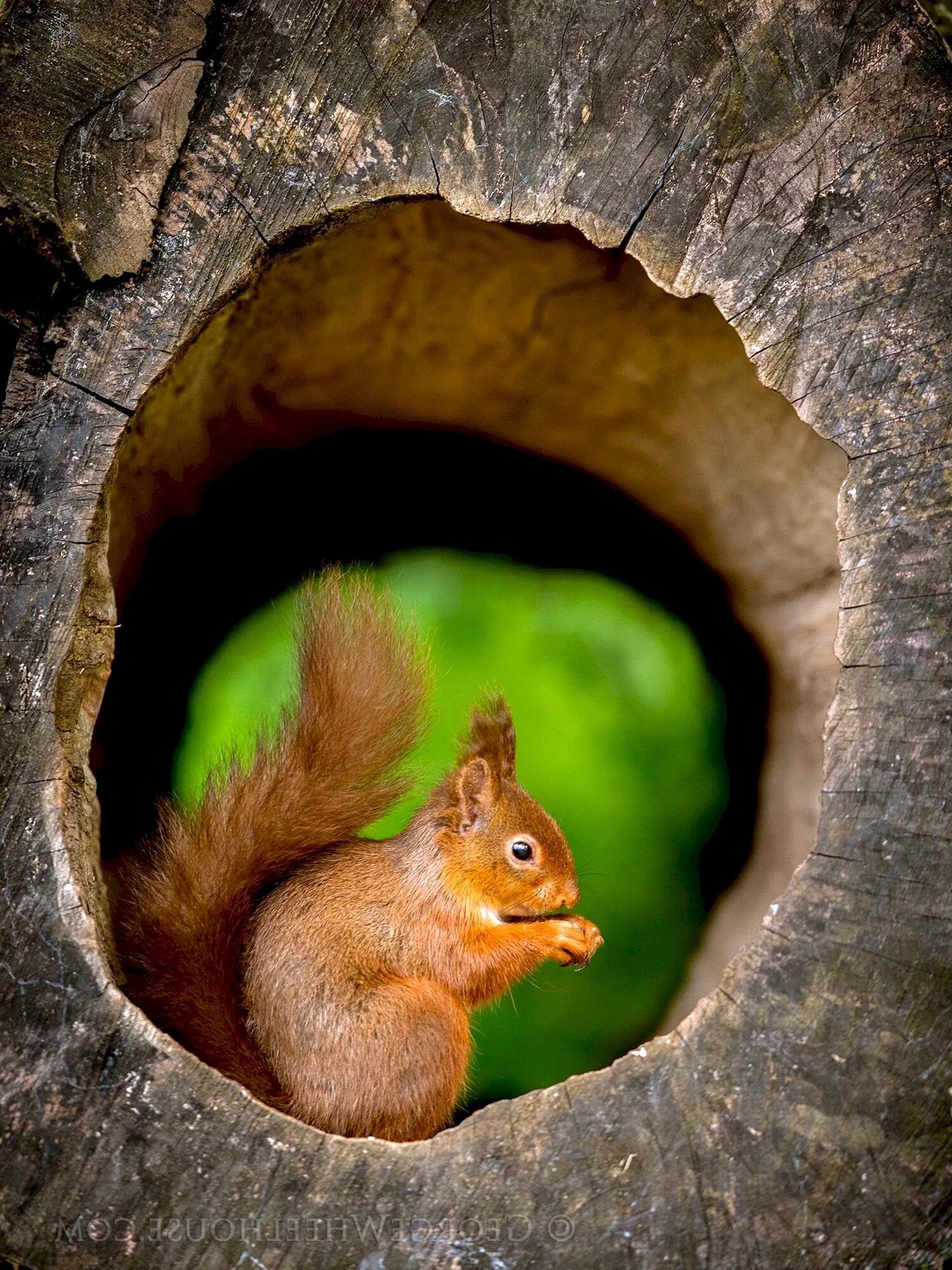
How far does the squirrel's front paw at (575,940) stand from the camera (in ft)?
3.97

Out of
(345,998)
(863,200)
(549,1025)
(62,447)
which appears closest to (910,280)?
(863,200)

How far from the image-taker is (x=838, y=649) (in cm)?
81

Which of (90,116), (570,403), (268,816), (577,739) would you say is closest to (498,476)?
(570,403)

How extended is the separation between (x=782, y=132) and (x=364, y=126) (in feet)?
1.16

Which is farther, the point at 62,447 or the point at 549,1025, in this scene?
the point at 549,1025

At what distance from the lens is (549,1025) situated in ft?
4.43

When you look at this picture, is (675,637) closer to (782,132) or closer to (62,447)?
(782,132)

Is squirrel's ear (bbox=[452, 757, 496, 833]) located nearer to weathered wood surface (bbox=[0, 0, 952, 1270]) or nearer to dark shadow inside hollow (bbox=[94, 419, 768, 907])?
dark shadow inside hollow (bbox=[94, 419, 768, 907])

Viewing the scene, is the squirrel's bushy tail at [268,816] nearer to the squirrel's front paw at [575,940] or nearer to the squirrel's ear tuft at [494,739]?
the squirrel's ear tuft at [494,739]

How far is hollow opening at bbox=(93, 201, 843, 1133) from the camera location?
1134 millimetres

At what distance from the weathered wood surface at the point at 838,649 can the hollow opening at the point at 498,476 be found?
14cm

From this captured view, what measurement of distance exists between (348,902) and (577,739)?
39 centimetres

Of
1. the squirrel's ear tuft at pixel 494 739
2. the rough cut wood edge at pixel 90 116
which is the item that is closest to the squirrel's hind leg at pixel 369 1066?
the squirrel's ear tuft at pixel 494 739

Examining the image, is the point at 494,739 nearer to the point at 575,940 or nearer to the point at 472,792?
the point at 472,792
